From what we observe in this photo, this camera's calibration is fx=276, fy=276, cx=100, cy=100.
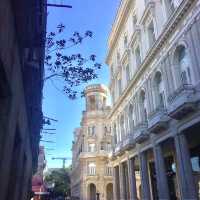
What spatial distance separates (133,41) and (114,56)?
786 cm

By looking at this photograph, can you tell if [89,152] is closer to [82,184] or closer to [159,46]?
[82,184]

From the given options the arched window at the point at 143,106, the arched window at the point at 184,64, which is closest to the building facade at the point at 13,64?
the arched window at the point at 184,64

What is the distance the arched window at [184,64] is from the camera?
53.6ft

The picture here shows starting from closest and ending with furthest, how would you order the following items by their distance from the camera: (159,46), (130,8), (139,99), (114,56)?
(159,46), (139,99), (130,8), (114,56)

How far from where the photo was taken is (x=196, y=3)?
49.5 feet

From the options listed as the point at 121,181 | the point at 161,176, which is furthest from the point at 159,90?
the point at 121,181

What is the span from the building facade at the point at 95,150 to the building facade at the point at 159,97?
1838cm

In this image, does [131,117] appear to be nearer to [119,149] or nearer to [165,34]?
[119,149]

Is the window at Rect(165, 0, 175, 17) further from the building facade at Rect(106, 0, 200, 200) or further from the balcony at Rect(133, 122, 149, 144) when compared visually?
the balcony at Rect(133, 122, 149, 144)

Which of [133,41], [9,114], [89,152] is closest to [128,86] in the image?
[133,41]

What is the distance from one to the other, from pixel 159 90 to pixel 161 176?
241 inches

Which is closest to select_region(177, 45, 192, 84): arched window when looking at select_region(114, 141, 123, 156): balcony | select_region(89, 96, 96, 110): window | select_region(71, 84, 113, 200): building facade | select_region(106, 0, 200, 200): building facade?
select_region(106, 0, 200, 200): building facade

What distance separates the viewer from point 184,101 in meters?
14.6

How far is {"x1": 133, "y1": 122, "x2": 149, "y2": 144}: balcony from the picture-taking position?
68.7ft
